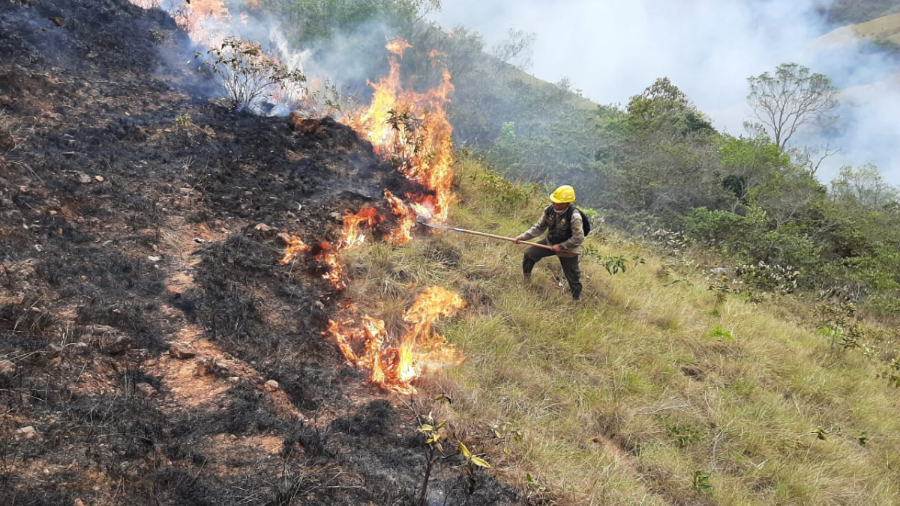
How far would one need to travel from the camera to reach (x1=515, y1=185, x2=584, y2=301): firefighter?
585 centimetres

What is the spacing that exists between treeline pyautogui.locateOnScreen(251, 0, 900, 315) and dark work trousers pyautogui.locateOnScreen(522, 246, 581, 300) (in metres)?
5.63

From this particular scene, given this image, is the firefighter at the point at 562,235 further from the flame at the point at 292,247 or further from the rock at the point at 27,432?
the rock at the point at 27,432

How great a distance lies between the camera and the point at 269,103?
362 inches

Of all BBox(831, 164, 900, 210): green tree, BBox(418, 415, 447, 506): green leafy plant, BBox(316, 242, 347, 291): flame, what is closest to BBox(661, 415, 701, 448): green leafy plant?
BBox(418, 415, 447, 506): green leafy plant

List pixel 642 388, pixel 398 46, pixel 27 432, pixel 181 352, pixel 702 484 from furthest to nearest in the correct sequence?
1. pixel 398 46
2. pixel 642 388
3. pixel 702 484
4. pixel 181 352
5. pixel 27 432

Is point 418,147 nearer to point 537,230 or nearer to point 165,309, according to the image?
point 537,230

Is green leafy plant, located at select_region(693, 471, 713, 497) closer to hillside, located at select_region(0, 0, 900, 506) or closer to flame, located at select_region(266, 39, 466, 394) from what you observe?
hillside, located at select_region(0, 0, 900, 506)

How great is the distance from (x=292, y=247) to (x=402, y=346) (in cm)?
211

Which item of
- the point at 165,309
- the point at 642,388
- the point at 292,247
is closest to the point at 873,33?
the point at 642,388

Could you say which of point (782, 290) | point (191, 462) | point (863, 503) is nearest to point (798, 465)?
Result: point (863, 503)

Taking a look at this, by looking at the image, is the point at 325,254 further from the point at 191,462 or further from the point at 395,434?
the point at 191,462

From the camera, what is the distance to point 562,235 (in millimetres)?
6109

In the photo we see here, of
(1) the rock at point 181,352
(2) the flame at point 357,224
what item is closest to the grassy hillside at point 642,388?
(2) the flame at point 357,224

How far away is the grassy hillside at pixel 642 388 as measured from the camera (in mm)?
3713
